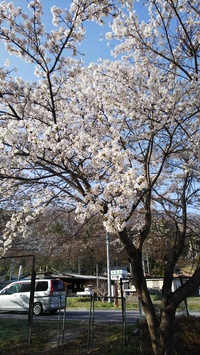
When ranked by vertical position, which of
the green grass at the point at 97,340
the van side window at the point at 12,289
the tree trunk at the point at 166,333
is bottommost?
the green grass at the point at 97,340

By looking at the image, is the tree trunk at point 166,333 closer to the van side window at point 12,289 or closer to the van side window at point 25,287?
the van side window at point 25,287

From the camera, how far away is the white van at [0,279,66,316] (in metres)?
13.8

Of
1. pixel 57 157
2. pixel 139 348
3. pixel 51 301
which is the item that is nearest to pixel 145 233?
pixel 57 157

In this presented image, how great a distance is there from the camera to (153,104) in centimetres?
599

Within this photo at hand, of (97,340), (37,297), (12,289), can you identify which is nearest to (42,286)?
(37,297)

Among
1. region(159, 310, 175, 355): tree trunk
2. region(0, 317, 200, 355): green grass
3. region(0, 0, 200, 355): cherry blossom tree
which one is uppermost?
region(0, 0, 200, 355): cherry blossom tree

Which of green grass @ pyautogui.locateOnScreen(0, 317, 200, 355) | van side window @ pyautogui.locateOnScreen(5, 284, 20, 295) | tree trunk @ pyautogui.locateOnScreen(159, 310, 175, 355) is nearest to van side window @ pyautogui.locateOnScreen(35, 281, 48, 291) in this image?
van side window @ pyautogui.locateOnScreen(5, 284, 20, 295)


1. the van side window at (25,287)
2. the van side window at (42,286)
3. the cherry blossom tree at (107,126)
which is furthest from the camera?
the van side window at (25,287)

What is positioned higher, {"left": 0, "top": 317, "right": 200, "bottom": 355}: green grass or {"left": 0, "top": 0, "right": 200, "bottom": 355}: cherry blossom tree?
{"left": 0, "top": 0, "right": 200, "bottom": 355}: cherry blossom tree

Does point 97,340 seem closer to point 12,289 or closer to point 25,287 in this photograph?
point 25,287

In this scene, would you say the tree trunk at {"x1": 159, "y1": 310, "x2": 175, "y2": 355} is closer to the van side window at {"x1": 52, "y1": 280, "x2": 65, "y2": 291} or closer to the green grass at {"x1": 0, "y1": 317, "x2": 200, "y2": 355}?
the green grass at {"x1": 0, "y1": 317, "x2": 200, "y2": 355}

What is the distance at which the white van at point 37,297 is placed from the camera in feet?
45.3

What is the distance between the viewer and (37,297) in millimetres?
13711

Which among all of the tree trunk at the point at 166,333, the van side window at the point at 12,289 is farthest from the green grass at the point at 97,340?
the van side window at the point at 12,289
